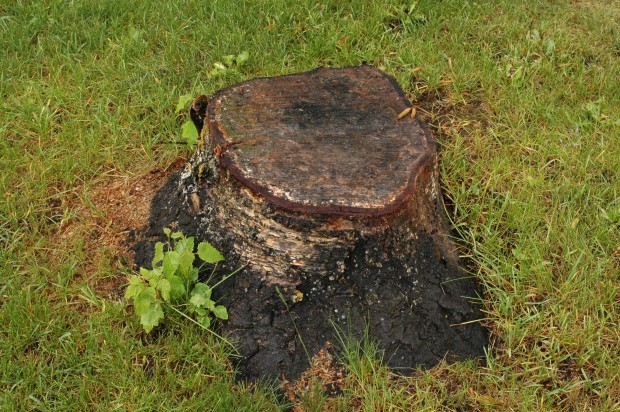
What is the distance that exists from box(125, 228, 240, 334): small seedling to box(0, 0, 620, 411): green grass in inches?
4.2

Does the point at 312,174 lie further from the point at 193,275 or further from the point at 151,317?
the point at 151,317

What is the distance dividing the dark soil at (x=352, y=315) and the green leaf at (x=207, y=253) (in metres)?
0.11

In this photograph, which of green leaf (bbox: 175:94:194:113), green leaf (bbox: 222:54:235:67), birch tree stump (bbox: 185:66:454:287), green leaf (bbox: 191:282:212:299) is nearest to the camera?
birch tree stump (bbox: 185:66:454:287)

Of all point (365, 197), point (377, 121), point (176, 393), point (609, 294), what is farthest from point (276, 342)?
point (609, 294)

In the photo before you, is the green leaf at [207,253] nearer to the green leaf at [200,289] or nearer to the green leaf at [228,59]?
the green leaf at [200,289]

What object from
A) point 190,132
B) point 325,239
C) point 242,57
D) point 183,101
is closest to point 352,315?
point 325,239

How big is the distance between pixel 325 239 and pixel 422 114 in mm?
1473

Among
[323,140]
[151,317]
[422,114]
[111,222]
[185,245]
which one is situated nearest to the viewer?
[151,317]

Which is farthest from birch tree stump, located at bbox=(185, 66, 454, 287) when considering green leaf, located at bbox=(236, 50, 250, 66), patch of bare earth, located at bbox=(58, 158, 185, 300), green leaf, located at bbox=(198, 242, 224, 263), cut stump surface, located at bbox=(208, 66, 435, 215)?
green leaf, located at bbox=(236, 50, 250, 66)

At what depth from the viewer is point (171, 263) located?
297 centimetres

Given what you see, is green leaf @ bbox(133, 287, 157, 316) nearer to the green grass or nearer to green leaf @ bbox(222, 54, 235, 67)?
the green grass

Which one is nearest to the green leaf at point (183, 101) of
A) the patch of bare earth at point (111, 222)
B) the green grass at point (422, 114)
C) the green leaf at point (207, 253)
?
the green grass at point (422, 114)

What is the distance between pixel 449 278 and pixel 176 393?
1268 millimetres

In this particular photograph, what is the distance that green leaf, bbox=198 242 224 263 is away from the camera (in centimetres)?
298
